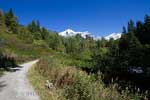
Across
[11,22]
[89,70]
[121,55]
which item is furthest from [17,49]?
[89,70]

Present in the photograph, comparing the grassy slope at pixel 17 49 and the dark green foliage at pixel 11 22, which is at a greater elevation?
the dark green foliage at pixel 11 22

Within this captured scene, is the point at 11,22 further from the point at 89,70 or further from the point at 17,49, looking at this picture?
the point at 89,70

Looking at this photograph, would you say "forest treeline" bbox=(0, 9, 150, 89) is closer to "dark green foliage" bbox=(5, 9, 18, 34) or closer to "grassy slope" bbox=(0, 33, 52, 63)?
"dark green foliage" bbox=(5, 9, 18, 34)

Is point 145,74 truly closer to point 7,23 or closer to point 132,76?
point 132,76

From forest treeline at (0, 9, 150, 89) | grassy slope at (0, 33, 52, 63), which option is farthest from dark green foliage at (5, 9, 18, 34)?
grassy slope at (0, 33, 52, 63)

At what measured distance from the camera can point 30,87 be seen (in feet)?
55.0

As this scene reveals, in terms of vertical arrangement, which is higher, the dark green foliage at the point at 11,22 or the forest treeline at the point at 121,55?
the dark green foliage at the point at 11,22

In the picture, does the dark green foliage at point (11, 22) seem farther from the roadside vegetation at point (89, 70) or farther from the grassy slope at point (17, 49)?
the grassy slope at point (17, 49)

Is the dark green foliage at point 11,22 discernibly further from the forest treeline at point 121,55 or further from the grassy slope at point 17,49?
the grassy slope at point 17,49

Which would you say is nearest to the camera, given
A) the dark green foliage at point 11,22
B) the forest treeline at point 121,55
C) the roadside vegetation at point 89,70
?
the roadside vegetation at point 89,70

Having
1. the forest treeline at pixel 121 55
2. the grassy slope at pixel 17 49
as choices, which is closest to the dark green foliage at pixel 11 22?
the forest treeline at pixel 121 55

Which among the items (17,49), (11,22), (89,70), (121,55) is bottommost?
(89,70)

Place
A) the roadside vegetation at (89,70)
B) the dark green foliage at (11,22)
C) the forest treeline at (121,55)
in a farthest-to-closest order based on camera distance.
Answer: the dark green foliage at (11,22) → the forest treeline at (121,55) → the roadside vegetation at (89,70)

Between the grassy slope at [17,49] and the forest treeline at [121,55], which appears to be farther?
the grassy slope at [17,49]
